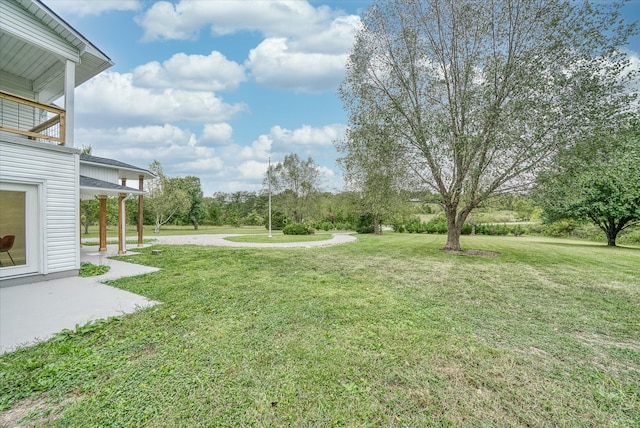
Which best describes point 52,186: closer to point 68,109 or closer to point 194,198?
point 68,109

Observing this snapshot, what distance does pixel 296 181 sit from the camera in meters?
31.5

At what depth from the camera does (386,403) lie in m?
2.14

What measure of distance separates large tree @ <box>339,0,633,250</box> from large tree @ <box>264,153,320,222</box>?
19.8m

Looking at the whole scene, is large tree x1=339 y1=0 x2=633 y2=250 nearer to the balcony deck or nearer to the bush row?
the balcony deck

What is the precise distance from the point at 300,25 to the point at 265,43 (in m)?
3.68

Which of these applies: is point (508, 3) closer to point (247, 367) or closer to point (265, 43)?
point (265, 43)

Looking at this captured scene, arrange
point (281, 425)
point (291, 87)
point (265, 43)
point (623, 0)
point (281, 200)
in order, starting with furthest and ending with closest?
1. point (281, 200)
2. point (291, 87)
3. point (265, 43)
4. point (623, 0)
5. point (281, 425)

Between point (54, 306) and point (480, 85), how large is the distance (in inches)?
512

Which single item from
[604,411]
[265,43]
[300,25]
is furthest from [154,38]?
[604,411]

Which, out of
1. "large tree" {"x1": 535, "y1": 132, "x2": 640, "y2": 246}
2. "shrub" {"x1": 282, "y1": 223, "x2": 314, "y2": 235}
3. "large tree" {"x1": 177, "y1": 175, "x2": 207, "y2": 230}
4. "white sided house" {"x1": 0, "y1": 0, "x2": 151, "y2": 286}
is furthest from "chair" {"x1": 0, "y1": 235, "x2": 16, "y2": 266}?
"large tree" {"x1": 177, "y1": 175, "x2": 207, "y2": 230}

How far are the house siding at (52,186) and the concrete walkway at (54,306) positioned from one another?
1.95 ft

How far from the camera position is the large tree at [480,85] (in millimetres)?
8375

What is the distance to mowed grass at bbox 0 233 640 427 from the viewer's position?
2.05 meters

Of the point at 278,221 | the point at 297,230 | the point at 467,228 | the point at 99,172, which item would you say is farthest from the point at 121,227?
the point at 467,228
